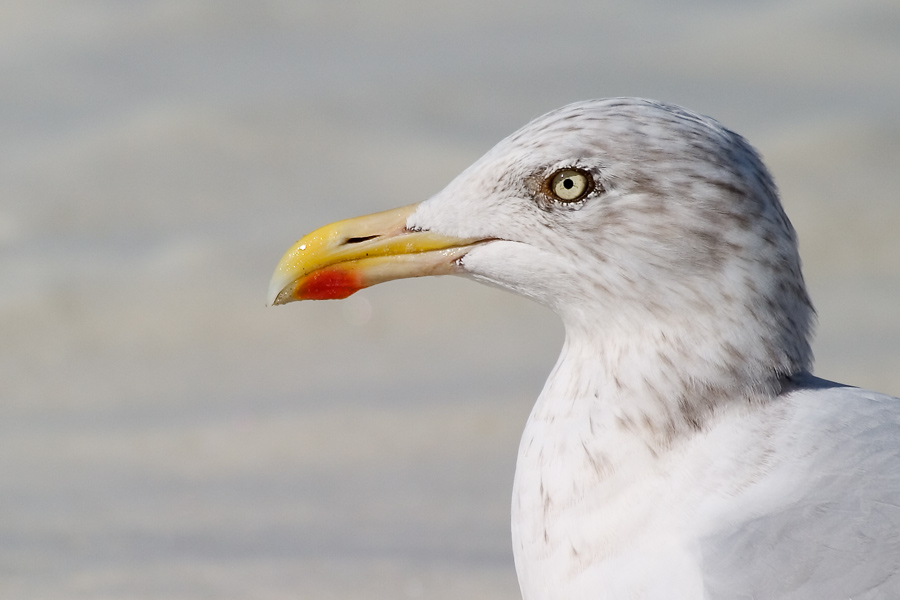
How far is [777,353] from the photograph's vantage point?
2.42 meters

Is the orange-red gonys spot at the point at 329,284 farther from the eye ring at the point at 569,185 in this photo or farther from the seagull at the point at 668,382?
the eye ring at the point at 569,185

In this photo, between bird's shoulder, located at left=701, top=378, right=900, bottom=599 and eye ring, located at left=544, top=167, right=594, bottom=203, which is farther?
eye ring, located at left=544, top=167, right=594, bottom=203

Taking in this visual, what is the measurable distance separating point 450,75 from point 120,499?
12.2ft

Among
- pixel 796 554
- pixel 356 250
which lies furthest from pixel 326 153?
pixel 796 554

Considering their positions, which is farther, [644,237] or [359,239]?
[359,239]

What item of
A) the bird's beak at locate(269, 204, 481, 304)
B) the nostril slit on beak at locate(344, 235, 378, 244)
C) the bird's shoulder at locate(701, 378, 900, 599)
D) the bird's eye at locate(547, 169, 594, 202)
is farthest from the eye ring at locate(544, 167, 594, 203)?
the bird's shoulder at locate(701, 378, 900, 599)

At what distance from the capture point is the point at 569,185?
249cm

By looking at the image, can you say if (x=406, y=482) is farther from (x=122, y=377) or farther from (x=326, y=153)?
(x=326, y=153)

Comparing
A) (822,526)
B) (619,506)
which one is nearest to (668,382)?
(619,506)

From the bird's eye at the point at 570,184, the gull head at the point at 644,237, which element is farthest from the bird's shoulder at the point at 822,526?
the bird's eye at the point at 570,184

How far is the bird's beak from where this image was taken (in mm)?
2613

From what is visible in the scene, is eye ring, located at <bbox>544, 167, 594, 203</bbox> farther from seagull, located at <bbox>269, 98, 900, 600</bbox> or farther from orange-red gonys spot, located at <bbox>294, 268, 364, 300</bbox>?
orange-red gonys spot, located at <bbox>294, 268, 364, 300</bbox>

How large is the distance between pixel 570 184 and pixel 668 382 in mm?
426

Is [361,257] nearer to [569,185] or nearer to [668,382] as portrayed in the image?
[569,185]
